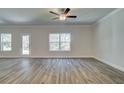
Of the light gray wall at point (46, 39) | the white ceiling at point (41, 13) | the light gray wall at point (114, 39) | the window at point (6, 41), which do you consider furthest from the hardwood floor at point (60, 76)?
the window at point (6, 41)

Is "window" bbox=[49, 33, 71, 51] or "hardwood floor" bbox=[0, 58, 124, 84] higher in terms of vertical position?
"window" bbox=[49, 33, 71, 51]

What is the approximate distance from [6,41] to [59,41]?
403 cm

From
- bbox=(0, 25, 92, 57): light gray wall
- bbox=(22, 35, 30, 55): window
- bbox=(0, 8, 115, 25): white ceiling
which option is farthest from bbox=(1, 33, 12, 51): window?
bbox=(0, 8, 115, 25): white ceiling

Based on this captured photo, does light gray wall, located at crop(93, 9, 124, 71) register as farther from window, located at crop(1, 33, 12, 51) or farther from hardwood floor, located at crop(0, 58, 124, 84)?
window, located at crop(1, 33, 12, 51)

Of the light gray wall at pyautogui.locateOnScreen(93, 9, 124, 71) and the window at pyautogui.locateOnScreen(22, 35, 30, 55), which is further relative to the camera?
the window at pyautogui.locateOnScreen(22, 35, 30, 55)

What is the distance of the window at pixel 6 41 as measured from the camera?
42.2 feet

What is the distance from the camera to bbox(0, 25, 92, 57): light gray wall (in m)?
12.8

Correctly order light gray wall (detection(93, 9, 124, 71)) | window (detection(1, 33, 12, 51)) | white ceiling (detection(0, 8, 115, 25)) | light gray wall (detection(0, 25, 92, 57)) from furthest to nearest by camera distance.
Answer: window (detection(1, 33, 12, 51))
light gray wall (detection(0, 25, 92, 57))
white ceiling (detection(0, 8, 115, 25))
light gray wall (detection(93, 9, 124, 71))

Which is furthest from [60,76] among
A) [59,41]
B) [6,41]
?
[6,41]

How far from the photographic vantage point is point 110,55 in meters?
8.05

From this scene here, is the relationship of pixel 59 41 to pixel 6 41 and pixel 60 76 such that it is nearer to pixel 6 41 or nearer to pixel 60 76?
pixel 6 41

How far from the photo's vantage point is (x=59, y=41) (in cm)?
1293

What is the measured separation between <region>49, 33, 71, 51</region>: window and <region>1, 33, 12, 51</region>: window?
3.12 m
